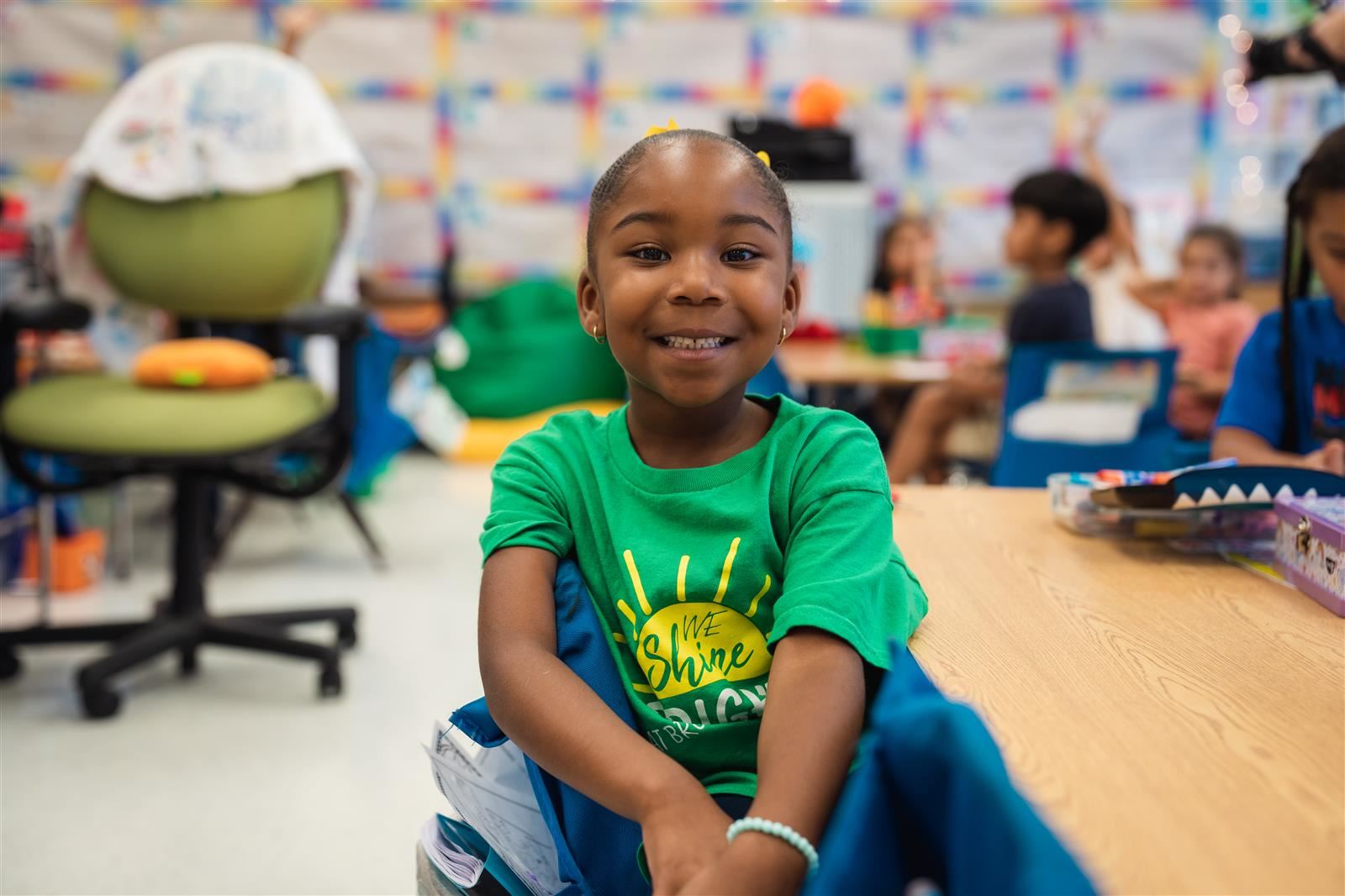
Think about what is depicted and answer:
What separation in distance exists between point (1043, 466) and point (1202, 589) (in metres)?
1.48

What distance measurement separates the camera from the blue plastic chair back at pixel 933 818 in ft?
1.45

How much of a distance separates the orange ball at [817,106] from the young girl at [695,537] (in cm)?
409

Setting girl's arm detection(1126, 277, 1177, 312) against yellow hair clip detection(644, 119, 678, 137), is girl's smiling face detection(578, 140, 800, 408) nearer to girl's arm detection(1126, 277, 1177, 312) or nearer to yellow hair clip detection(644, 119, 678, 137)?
yellow hair clip detection(644, 119, 678, 137)

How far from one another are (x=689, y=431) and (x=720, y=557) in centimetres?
14

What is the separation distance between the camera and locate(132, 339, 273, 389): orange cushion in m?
2.36

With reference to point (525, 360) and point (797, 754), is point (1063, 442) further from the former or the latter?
point (525, 360)

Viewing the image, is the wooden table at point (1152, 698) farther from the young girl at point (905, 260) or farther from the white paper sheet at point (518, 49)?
the white paper sheet at point (518, 49)

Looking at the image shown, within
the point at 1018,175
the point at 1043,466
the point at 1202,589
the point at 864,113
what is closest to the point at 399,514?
the point at 1043,466

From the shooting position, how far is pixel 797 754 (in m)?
0.71

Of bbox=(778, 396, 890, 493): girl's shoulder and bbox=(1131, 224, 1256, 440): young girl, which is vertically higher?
bbox=(1131, 224, 1256, 440): young girl

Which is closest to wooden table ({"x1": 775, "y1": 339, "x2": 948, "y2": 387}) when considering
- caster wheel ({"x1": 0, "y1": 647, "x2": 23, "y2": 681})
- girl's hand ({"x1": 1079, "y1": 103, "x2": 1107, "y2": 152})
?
caster wheel ({"x1": 0, "y1": 647, "x2": 23, "y2": 681})

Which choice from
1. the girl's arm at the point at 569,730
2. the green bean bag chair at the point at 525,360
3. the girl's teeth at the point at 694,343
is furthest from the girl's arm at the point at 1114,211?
the girl's arm at the point at 569,730

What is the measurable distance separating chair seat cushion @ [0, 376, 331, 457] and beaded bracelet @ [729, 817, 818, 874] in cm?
180

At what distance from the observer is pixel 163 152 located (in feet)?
8.82
